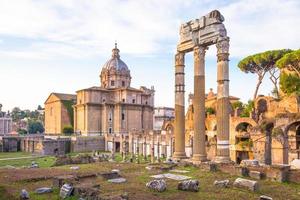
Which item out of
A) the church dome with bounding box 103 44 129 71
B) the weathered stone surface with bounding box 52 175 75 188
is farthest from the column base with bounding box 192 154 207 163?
the church dome with bounding box 103 44 129 71

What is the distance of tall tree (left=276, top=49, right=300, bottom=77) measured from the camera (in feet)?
96.5

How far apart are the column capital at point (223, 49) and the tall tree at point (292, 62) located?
62.3 feet

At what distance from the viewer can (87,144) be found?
40.8 metres

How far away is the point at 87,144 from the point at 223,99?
3016 cm

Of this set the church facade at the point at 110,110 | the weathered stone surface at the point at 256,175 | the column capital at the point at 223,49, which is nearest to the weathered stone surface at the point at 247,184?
the weathered stone surface at the point at 256,175

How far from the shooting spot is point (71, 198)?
8203mm

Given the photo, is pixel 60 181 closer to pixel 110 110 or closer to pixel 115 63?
pixel 110 110

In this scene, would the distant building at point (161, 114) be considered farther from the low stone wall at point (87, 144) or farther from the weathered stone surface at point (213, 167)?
the weathered stone surface at point (213, 167)

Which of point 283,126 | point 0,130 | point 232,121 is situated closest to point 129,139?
point 232,121

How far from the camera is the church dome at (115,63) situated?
51.6m

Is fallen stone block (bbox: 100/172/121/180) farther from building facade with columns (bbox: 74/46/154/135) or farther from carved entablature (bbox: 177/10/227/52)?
building facade with columns (bbox: 74/46/154/135)

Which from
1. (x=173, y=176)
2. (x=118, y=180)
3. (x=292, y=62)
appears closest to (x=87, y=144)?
(x=292, y=62)

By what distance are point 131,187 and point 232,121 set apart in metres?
19.4

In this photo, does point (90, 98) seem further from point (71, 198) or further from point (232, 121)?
point (71, 198)
